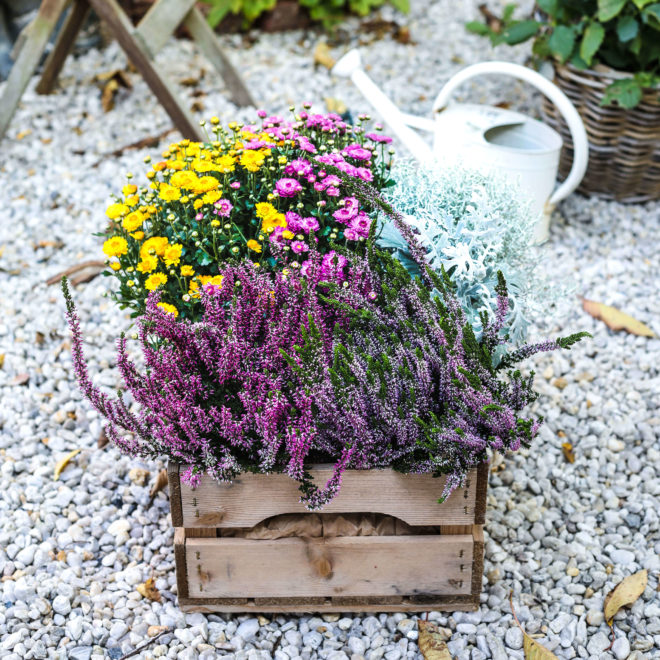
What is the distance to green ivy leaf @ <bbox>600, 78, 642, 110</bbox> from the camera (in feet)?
9.54

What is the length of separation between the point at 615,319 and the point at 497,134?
809 millimetres

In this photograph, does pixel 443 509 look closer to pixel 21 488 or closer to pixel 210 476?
pixel 210 476

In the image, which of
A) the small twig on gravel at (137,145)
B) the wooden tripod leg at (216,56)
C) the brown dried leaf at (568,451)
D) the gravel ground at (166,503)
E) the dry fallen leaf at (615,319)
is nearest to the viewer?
the gravel ground at (166,503)

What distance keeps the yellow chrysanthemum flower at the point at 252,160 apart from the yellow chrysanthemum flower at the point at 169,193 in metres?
0.17

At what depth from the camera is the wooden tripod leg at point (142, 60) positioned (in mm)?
3256

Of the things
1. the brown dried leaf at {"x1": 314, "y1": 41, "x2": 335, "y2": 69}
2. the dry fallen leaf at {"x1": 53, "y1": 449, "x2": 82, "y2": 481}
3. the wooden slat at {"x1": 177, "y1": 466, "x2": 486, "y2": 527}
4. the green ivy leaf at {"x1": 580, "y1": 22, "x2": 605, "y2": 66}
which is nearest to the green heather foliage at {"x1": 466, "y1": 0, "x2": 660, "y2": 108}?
the green ivy leaf at {"x1": 580, "y1": 22, "x2": 605, "y2": 66}

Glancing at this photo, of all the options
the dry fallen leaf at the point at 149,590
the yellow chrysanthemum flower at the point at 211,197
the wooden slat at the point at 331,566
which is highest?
the yellow chrysanthemum flower at the point at 211,197

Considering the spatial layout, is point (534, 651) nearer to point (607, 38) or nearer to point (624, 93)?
point (624, 93)

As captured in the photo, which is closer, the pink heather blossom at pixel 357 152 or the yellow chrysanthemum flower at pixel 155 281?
the yellow chrysanthemum flower at pixel 155 281

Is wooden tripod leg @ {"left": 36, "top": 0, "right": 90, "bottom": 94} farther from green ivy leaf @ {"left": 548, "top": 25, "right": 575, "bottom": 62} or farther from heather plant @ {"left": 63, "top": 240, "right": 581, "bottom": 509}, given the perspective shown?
heather plant @ {"left": 63, "top": 240, "right": 581, "bottom": 509}

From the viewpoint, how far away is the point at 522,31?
325 centimetres

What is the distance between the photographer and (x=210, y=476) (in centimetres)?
162

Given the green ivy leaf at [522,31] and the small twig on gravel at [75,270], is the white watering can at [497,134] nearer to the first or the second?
the green ivy leaf at [522,31]

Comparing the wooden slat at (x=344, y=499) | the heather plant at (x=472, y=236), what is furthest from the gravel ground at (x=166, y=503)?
the heather plant at (x=472, y=236)
